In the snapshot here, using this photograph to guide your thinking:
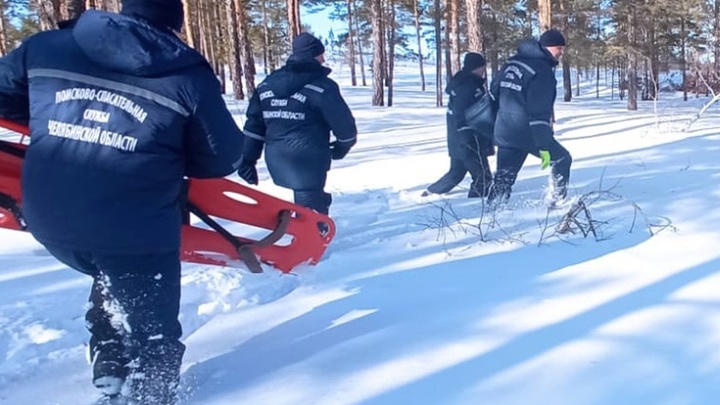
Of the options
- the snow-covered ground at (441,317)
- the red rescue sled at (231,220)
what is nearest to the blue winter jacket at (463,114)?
the snow-covered ground at (441,317)

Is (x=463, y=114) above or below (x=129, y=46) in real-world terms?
below

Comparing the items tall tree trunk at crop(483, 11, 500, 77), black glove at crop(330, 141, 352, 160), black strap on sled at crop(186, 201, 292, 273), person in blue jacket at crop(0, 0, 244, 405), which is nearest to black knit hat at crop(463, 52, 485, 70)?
black glove at crop(330, 141, 352, 160)

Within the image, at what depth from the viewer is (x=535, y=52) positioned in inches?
256

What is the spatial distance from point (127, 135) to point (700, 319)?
2.86 m

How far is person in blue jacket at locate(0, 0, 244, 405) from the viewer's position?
2.29m

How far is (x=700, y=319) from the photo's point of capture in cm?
341

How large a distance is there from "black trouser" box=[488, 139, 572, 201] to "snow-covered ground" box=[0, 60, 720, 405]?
370 millimetres

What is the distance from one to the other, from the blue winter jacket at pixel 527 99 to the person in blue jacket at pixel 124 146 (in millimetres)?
4646

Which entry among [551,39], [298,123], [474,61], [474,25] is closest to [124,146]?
[298,123]

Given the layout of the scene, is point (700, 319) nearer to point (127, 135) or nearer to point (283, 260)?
point (283, 260)

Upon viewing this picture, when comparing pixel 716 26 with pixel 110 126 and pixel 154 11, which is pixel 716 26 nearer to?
pixel 154 11

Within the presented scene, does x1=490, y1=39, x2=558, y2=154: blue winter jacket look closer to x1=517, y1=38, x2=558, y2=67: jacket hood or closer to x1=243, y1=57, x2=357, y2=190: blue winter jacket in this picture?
x1=517, y1=38, x2=558, y2=67: jacket hood

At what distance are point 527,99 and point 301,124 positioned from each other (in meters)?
2.75

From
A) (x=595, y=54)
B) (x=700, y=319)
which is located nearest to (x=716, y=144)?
(x=700, y=319)
